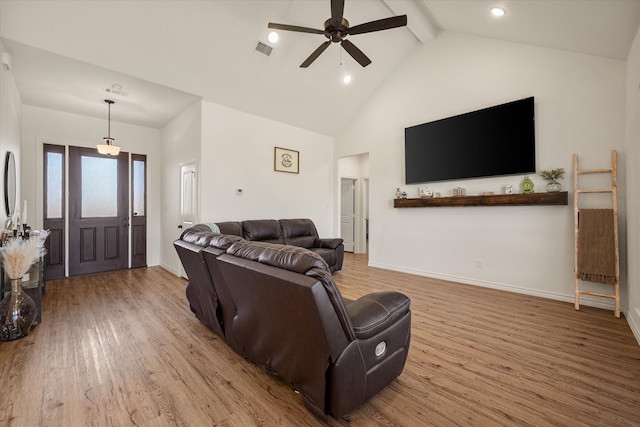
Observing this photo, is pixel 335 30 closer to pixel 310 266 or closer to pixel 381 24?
pixel 381 24

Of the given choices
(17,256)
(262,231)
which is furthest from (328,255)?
(17,256)

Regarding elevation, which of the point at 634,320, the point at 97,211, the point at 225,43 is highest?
the point at 225,43

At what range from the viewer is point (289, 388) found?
1865 mm

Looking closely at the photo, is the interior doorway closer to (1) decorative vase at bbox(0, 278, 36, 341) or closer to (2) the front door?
(2) the front door

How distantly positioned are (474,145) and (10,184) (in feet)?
20.7

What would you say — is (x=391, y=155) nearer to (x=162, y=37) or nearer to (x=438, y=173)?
(x=438, y=173)

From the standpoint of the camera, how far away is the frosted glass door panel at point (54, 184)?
4.80m

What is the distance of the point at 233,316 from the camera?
2201 millimetres

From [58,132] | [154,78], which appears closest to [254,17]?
[154,78]

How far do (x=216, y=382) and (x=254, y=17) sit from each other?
4125mm

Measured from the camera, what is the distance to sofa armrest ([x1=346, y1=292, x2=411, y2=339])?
1.51m

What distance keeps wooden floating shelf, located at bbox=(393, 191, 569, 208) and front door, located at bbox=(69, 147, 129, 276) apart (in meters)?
5.46

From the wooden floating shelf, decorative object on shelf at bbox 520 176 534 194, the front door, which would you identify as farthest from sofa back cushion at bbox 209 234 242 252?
the front door

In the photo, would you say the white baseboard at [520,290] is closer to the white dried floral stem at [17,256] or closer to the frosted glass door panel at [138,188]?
the white dried floral stem at [17,256]
